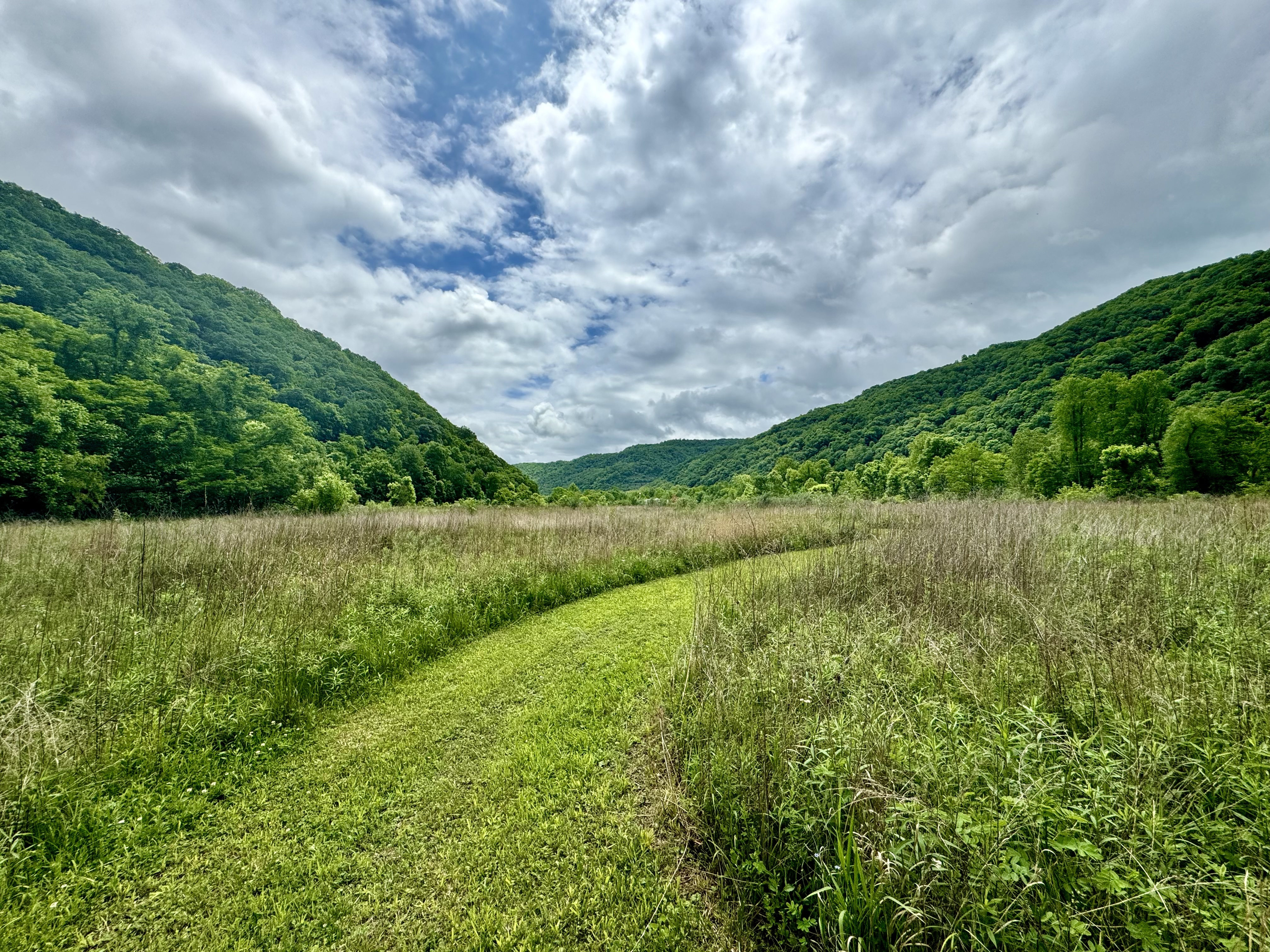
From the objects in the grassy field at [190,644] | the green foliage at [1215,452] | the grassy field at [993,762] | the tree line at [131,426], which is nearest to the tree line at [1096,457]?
the green foliage at [1215,452]

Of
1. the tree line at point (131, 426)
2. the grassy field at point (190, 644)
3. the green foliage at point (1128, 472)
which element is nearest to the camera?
the grassy field at point (190, 644)

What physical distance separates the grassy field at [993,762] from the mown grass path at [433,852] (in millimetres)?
496

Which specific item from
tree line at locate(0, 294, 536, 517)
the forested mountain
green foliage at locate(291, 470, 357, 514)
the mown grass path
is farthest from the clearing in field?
tree line at locate(0, 294, 536, 517)

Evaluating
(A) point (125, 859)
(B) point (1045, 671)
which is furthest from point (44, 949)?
(B) point (1045, 671)

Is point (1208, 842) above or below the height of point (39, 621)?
below

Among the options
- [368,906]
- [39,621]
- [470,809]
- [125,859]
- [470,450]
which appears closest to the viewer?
[368,906]

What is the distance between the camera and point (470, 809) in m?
2.70

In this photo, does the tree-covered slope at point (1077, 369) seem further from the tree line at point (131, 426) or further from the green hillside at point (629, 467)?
the tree line at point (131, 426)

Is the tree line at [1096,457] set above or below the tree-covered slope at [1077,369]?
below

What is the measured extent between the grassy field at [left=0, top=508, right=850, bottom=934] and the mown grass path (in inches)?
14.2

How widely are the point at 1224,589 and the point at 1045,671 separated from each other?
318cm

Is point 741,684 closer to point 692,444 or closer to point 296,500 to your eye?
point 296,500

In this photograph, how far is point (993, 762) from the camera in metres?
1.95

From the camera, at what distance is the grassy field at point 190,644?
2.44m
